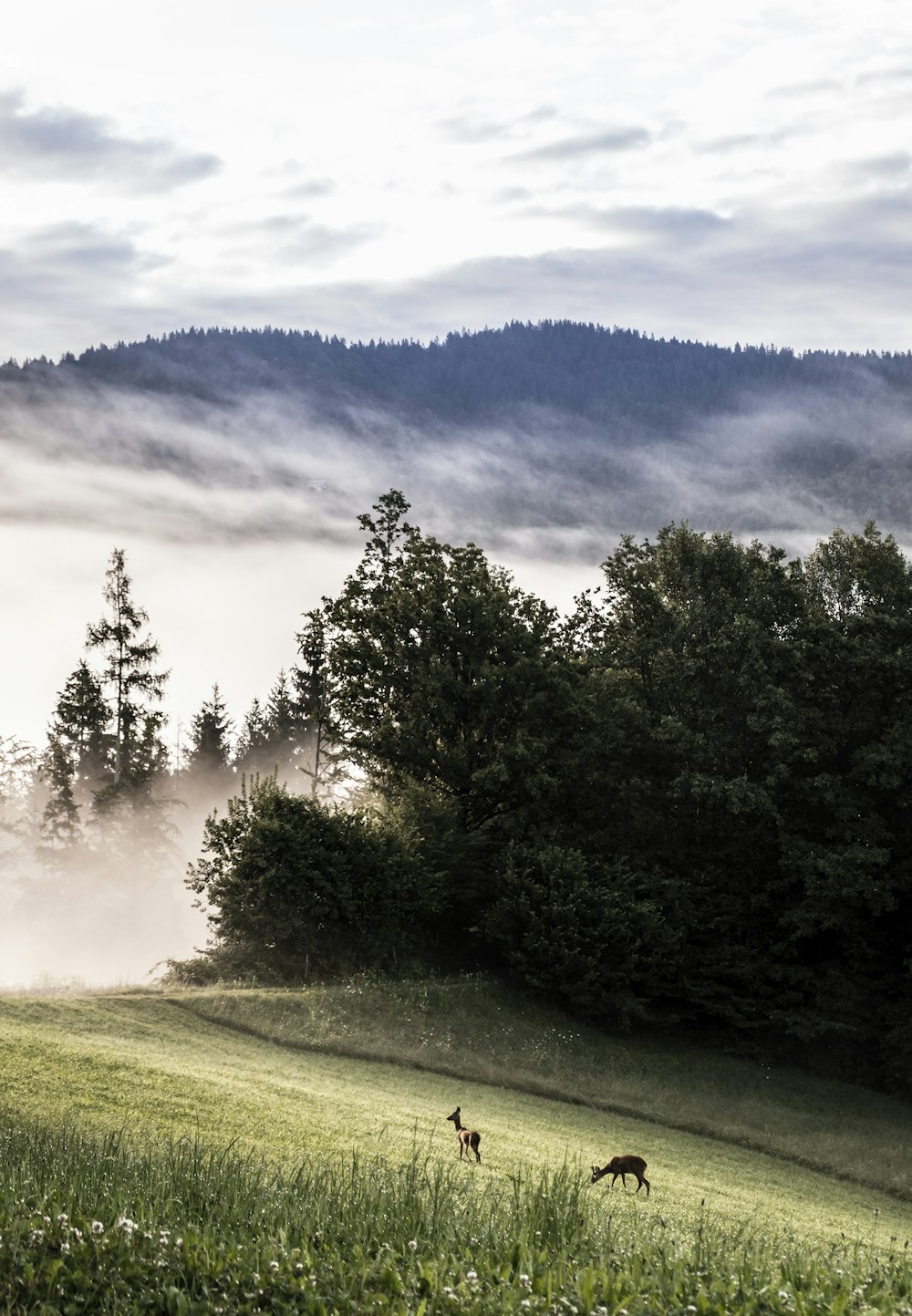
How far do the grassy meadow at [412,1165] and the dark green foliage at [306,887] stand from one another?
3163 millimetres

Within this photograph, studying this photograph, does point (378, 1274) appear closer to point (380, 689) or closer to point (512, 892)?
point (512, 892)

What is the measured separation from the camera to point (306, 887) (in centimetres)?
3838

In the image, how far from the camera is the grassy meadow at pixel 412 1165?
8.36 m

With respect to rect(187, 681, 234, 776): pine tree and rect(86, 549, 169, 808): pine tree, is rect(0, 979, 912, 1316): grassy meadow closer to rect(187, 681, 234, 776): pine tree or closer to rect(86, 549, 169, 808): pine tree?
rect(86, 549, 169, 808): pine tree

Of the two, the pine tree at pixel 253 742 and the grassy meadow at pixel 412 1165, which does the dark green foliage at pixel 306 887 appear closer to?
the grassy meadow at pixel 412 1165

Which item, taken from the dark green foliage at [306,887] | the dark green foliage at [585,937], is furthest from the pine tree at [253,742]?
the dark green foliage at [585,937]

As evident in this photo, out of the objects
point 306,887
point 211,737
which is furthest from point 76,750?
point 306,887

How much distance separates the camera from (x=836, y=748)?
135 feet

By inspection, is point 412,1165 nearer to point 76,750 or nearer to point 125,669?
point 125,669

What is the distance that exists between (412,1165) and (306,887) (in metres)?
27.5

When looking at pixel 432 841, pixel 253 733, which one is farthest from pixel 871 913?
pixel 253 733

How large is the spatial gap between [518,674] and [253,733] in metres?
56.0

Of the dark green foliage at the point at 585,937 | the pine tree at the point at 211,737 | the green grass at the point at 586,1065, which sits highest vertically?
the pine tree at the point at 211,737

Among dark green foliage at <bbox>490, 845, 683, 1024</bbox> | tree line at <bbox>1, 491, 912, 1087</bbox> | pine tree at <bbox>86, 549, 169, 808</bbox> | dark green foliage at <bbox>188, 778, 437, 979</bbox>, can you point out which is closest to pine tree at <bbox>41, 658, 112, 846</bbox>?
pine tree at <bbox>86, 549, 169, 808</bbox>
